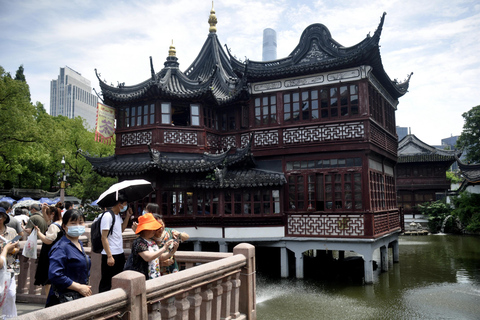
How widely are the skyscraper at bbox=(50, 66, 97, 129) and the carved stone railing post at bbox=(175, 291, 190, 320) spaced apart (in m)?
144

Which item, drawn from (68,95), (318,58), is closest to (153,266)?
(318,58)

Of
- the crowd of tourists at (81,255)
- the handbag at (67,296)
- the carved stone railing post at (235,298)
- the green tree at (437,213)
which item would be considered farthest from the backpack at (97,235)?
the green tree at (437,213)

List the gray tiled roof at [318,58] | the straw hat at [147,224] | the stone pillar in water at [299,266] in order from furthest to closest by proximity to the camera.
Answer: the stone pillar in water at [299,266] → the gray tiled roof at [318,58] → the straw hat at [147,224]

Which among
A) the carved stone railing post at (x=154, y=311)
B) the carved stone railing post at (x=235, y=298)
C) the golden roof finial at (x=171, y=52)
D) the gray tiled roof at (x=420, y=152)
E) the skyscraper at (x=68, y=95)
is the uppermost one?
the skyscraper at (x=68, y=95)

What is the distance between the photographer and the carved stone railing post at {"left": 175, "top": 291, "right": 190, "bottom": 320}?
4.86m

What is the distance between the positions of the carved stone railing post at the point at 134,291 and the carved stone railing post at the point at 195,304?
41.5 inches

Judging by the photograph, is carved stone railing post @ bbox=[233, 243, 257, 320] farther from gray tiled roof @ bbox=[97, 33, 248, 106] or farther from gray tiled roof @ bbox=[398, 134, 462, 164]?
gray tiled roof @ bbox=[398, 134, 462, 164]

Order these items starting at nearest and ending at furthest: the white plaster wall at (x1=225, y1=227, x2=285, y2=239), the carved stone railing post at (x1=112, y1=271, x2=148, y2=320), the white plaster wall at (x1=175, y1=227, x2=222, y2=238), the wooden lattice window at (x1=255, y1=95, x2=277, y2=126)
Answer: the carved stone railing post at (x1=112, y1=271, x2=148, y2=320) → the white plaster wall at (x1=225, y1=227, x2=285, y2=239) → the white plaster wall at (x1=175, y1=227, x2=222, y2=238) → the wooden lattice window at (x1=255, y1=95, x2=277, y2=126)

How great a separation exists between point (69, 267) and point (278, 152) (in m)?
12.4

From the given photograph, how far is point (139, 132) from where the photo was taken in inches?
685

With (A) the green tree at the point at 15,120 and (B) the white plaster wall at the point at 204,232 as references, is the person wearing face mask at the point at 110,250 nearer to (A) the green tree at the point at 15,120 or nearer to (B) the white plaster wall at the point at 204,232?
(B) the white plaster wall at the point at 204,232

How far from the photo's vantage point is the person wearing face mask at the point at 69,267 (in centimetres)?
449

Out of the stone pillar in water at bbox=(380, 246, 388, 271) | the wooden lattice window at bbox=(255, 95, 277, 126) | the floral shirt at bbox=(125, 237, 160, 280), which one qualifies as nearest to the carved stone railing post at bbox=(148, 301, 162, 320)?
→ the floral shirt at bbox=(125, 237, 160, 280)

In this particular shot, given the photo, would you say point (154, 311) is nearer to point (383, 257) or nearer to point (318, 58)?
point (318, 58)
